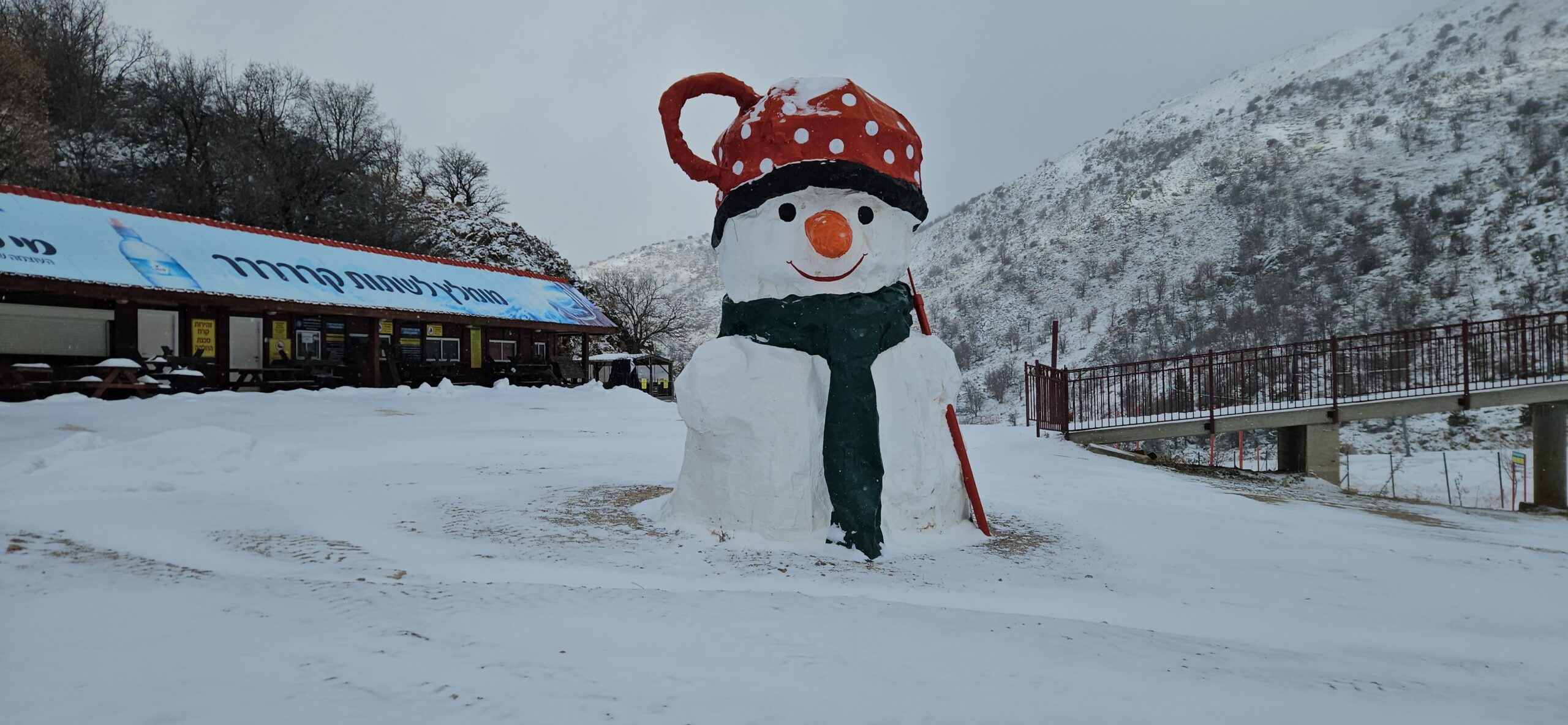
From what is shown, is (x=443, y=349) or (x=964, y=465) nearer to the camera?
(x=964, y=465)

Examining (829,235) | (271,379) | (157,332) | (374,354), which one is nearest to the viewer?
(829,235)

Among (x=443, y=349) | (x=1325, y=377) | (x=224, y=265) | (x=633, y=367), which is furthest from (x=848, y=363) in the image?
(x=633, y=367)

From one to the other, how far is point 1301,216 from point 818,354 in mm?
48685

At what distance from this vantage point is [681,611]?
3.06m

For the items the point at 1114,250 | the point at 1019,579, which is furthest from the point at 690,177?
the point at 1114,250

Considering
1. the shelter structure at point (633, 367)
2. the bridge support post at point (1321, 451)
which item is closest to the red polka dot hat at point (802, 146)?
the bridge support post at point (1321, 451)

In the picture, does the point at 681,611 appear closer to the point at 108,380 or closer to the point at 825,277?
the point at 825,277

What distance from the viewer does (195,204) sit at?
86.2 feet

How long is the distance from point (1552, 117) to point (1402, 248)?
1410 cm

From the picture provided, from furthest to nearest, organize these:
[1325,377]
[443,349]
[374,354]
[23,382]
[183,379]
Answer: [443,349] → [374,354] → [183,379] → [1325,377] → [23,382]

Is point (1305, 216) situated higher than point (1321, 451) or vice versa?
point (1305, 216)

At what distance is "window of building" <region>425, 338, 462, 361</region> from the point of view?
65.5ft

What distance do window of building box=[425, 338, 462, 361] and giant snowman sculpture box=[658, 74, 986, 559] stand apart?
17429 millimetres

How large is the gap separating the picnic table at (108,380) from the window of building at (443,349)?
757 cm
